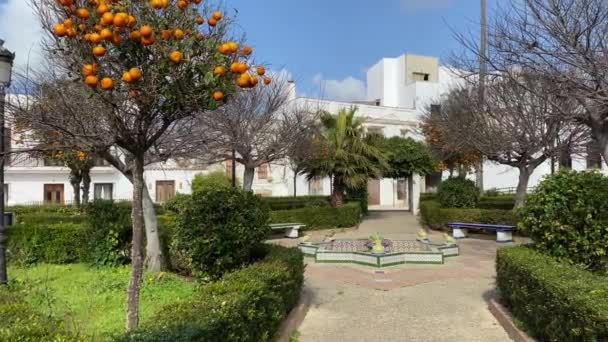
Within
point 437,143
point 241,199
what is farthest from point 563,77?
point 437,143

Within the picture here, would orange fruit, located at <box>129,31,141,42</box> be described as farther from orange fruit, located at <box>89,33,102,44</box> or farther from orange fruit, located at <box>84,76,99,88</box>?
orange fruit, located at <box>84,76,99,88</box>

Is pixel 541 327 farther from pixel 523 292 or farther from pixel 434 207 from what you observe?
pixel 434 207

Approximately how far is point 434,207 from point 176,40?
1493 centimetres

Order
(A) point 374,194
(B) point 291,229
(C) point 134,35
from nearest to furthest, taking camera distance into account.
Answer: (C) point 134,35 < (B) point 291,229 < (A) point 374,194

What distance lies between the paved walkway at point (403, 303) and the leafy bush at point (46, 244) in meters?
4.78

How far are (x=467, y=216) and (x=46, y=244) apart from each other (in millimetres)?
11946

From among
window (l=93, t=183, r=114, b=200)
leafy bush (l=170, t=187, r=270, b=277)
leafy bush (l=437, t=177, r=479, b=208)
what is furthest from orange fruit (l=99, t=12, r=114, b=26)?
window (l=93, t=183, r=114, b=200)

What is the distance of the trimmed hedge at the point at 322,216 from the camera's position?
53.5 ft

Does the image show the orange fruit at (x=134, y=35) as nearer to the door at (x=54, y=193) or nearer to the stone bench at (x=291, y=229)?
the stone bench at (x=291, y=229)

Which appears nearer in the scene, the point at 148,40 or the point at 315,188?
the point at 148,40

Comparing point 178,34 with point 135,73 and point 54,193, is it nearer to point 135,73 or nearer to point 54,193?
point 135,73

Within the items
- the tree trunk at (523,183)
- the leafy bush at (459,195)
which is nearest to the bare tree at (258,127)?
the leafy bush at (459,195)

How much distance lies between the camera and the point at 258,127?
551 inches

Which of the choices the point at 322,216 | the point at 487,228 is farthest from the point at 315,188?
the point at 487,228
